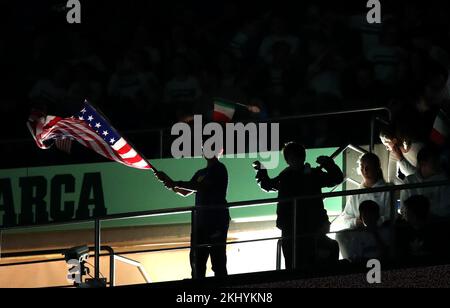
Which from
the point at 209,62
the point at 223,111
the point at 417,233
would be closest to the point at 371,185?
the point at 417,233

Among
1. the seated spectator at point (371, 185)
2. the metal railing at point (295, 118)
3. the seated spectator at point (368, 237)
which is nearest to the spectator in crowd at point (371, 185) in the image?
the seated spectator at point (371, 185)

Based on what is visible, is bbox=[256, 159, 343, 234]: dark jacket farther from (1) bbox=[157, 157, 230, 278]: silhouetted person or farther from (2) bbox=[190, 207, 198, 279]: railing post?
(2) bbox=[190, 207, 198, 279]: railing post

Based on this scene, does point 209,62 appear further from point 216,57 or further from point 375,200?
point 375,200

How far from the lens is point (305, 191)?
1392cm

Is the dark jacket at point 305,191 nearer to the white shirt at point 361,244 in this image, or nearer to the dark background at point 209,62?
the white shirt at point 361,244

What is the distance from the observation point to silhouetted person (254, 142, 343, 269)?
44.9ft

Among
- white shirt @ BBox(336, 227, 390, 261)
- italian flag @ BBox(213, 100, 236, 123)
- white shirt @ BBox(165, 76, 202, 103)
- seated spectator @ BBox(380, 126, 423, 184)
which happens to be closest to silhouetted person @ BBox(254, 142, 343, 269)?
white shirt @ BBox(336, 227, 390, 261)

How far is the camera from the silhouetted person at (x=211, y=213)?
14219 mm

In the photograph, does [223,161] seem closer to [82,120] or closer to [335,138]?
[335,138]

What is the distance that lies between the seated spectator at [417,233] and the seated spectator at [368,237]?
0.13 metres

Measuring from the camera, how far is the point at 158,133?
648 inches

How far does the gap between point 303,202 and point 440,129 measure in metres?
1.45

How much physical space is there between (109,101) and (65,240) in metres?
1.89
